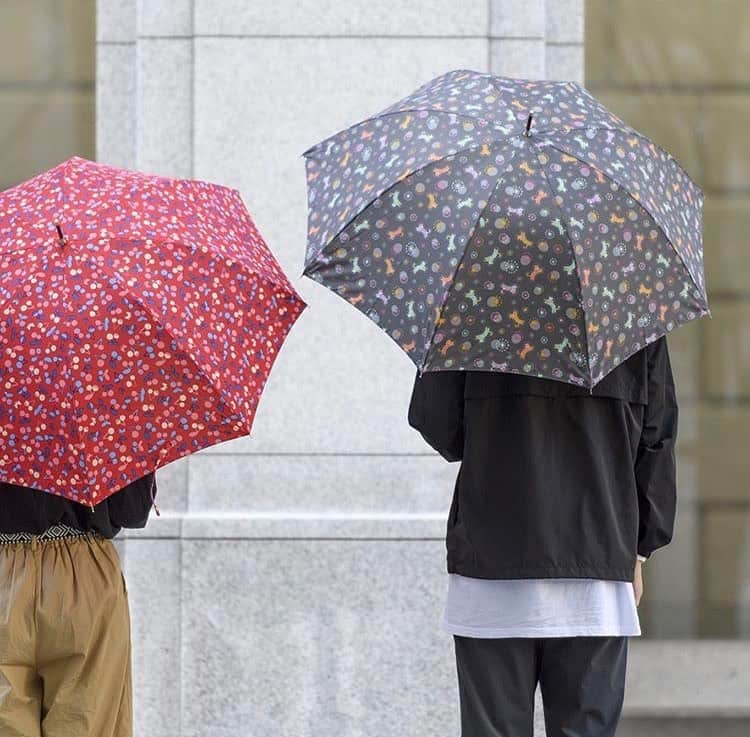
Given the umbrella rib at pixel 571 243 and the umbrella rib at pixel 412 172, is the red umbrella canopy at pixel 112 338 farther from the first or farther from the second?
the umbrella rib at pixel 571 243

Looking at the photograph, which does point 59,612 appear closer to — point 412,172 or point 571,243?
point 412,172

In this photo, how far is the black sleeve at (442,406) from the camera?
3994 mm

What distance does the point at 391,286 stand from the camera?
3586 mm

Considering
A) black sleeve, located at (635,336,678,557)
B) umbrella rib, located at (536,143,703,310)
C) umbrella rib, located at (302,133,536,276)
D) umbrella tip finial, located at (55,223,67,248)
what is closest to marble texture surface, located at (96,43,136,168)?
umbrella tip finial, located at (55,223,67,248)

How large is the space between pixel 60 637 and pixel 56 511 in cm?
33

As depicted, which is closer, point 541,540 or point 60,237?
point 60,237

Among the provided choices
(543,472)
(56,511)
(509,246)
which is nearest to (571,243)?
(509,246)

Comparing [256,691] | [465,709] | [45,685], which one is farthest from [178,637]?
[465,709]

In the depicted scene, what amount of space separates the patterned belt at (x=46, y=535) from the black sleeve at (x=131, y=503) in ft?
0.34

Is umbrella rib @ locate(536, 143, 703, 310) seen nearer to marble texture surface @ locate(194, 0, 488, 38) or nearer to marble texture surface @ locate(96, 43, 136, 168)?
marble texture surface @ locate(194, 0, 488, 38)

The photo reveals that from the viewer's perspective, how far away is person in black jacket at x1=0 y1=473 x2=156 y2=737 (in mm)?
3943

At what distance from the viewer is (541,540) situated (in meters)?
3.85

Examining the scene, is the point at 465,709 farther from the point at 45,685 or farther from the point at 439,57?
the point at 439,57

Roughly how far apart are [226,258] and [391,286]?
18.8 inches
